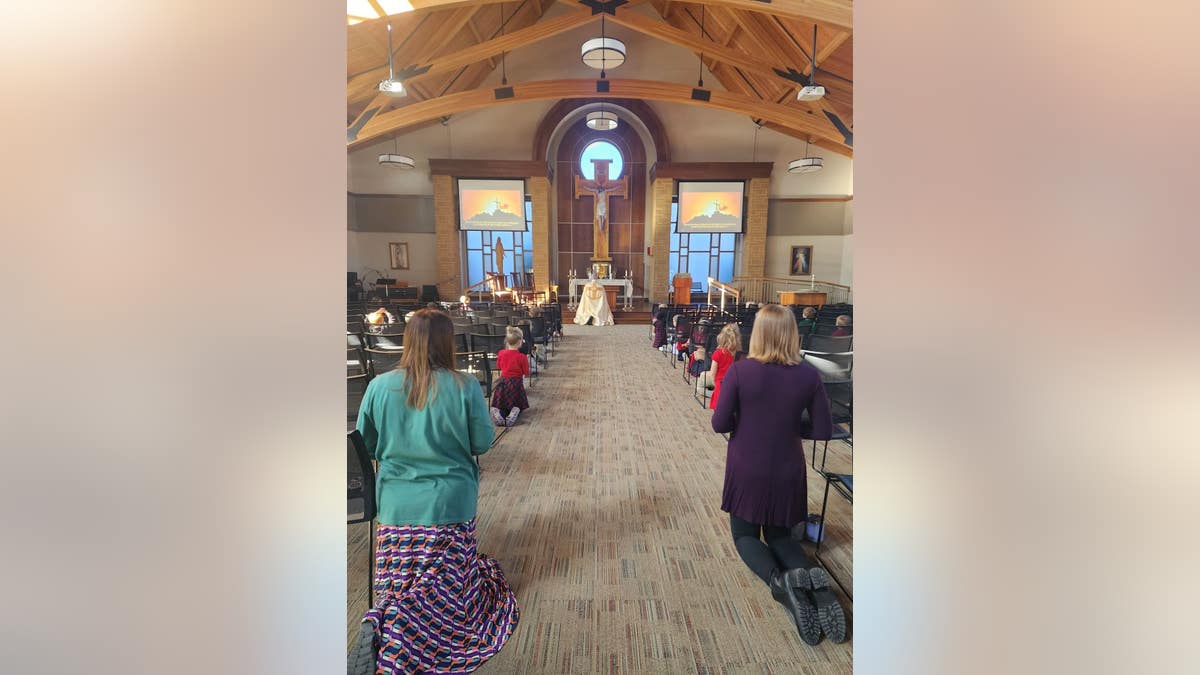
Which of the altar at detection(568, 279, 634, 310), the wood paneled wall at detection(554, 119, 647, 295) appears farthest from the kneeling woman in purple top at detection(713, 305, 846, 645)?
the wood paneled wall at detection(554, 119, 647, 295)

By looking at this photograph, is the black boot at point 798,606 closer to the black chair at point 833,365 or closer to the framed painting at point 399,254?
the black chair at point 833,365

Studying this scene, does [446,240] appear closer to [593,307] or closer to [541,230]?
[541,230]

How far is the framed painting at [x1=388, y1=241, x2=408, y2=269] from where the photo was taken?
14734mm

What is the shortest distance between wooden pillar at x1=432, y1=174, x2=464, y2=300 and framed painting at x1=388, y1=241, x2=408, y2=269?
981 millimetres

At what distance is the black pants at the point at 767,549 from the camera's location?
187 cm

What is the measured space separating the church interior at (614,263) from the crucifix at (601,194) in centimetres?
6

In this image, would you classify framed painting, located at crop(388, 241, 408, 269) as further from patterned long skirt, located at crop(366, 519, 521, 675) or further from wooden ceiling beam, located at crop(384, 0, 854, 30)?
patterned long skirt, located at crop(366, 519, 521, 675)
